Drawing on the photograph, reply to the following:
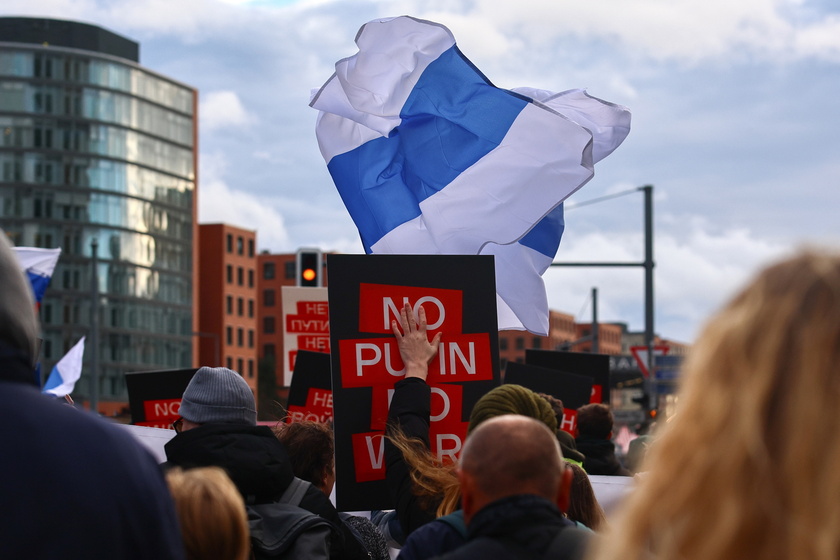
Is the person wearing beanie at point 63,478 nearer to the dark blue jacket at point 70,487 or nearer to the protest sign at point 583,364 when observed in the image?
the dark blue jacket at point 70,487

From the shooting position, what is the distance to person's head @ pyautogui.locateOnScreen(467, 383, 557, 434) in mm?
4066

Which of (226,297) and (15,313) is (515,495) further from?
(226,297)

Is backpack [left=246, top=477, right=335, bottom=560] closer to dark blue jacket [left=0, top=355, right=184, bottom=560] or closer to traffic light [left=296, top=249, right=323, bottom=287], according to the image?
dark blue jacket [left=0, top=355, right=184, bottom=560]

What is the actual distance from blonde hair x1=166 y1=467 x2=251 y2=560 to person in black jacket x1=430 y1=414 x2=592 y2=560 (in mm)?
614

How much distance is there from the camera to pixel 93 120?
313ft

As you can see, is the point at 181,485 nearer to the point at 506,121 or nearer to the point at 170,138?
the point at 506,121

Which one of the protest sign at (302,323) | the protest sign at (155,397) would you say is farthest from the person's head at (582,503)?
the protest sign at (302,323)

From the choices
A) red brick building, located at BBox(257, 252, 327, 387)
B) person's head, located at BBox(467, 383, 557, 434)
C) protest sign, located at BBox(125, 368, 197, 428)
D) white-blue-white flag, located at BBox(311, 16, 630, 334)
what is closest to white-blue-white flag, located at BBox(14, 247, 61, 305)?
protest sign, located at BBox(125, 368, 197, 428)

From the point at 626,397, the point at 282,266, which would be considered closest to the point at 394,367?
the point at 282,266

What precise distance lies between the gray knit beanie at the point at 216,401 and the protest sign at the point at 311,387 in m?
4.37

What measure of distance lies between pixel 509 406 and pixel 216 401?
3.53ft

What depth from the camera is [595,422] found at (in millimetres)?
7941

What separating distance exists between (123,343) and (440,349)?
9529 centimetres

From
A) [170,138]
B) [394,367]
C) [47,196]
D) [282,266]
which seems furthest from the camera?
[282,266]
